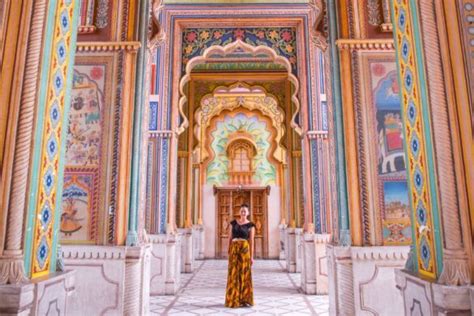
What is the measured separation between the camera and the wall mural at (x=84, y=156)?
367cm

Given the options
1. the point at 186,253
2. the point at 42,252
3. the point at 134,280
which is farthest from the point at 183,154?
the point at 42,252

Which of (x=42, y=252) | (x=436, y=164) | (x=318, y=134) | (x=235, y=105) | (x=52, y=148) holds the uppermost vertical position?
(x=235, y=105)

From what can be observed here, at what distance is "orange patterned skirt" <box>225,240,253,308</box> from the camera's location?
5.23 m

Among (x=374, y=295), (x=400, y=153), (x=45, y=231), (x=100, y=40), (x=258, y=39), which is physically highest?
(x=258, y=39)

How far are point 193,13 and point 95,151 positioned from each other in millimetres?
4453

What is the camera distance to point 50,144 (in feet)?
6.67

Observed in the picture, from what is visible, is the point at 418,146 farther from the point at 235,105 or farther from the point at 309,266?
the point at 235,105

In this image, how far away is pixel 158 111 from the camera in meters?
6.93

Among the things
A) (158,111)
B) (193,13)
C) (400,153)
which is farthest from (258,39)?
(400,153)

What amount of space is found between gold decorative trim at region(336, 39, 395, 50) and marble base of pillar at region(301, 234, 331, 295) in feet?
10.9

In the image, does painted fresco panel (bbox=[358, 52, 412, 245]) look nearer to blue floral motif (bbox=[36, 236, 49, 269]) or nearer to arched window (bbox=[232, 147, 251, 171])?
blue floral motif (bbox=[36, 236, 49, 269])

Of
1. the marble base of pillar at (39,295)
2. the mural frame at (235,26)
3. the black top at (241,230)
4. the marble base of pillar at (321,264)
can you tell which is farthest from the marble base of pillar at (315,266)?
the marble base of pillar at (39,295)

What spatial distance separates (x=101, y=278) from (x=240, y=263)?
→ 210 cm

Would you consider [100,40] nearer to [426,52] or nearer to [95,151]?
[95,151]
